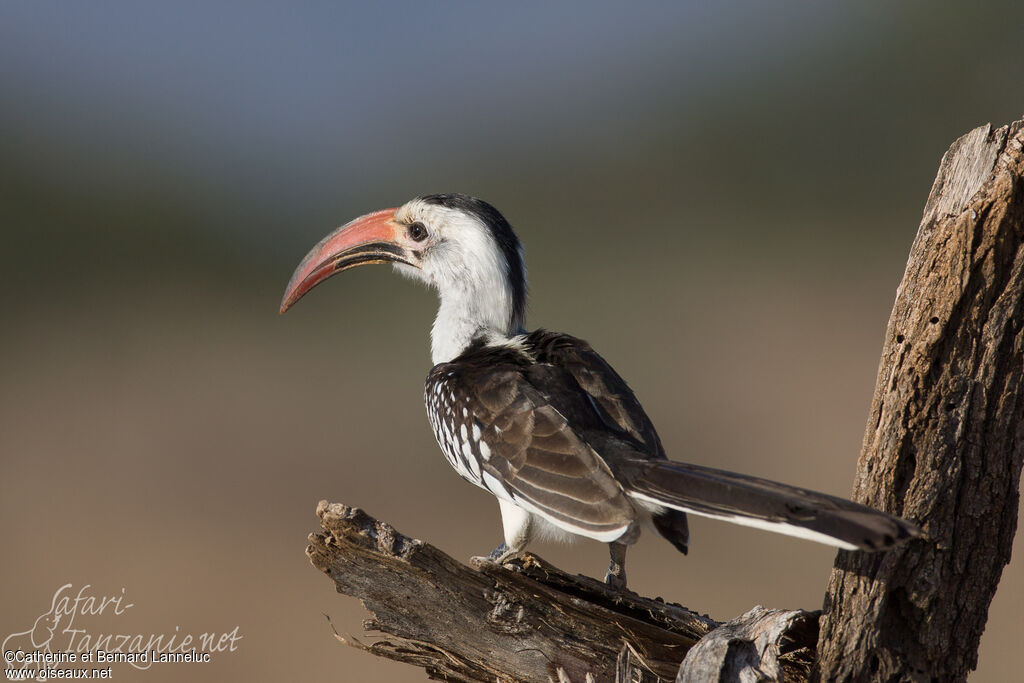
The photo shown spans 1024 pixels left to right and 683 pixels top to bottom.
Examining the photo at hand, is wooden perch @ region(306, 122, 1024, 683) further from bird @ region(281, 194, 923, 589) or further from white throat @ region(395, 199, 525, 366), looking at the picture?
white throat @ region(395, 199, 525, 366)

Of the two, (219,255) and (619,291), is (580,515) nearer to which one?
(619,291)

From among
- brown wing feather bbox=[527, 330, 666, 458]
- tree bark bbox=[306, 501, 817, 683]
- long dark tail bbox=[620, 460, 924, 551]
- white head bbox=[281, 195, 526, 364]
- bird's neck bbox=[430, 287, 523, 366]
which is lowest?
tree bark bbox=[306, 501, 817, 683]

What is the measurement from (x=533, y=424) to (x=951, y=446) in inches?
61.7

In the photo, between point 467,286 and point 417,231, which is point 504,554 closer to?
point 467,286

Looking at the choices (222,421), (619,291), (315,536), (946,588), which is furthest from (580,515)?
(619,291)

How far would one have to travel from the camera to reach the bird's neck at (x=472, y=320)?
5.13 meters

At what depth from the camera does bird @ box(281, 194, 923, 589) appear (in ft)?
10.1

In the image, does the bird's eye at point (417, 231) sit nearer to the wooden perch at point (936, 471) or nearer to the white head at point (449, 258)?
the white head at point (449, 258)

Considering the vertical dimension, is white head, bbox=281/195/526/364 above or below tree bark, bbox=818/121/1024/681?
above

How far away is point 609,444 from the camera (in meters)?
3.96

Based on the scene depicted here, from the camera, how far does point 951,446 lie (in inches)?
120

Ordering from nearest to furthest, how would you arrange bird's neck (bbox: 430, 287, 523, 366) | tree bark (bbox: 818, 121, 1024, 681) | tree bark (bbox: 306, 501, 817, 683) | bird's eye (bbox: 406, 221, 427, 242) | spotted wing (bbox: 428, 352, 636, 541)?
tree bark (bbox: 818, 121, 1024, 681), tree bark (bbox: 306, 501, 817, 683), spotted wing (bbox: 428, 352, 636, 541), bird's neck (bbox: 430, 287, 523, 366), bird's eye (bbox: 406, 221, 427, 242)

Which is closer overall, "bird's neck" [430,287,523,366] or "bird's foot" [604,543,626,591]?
"bird's foot" [604,543,626,591]

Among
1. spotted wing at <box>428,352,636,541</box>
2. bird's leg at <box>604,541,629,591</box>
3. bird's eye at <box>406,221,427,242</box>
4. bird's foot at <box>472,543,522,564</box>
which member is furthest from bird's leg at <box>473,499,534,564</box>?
bird's eye at <box>406,221,427,242</box>
